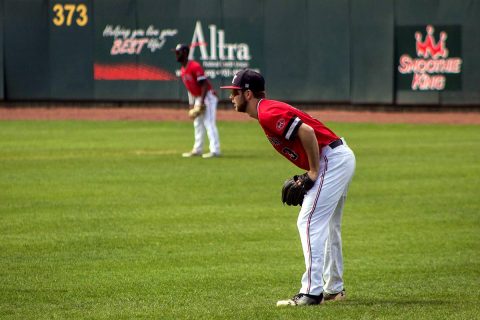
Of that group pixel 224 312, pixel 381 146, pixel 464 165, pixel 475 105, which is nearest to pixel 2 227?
pixel 224 312

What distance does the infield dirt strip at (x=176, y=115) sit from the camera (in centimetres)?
3061

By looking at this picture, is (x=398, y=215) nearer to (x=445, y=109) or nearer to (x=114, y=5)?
(x=445, y=109)

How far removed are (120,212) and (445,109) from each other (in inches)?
742

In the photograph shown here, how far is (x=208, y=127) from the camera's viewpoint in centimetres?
2114

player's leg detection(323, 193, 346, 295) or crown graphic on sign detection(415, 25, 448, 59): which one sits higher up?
crown graphic on sign detection(415, 25, 448, 59)

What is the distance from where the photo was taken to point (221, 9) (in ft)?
110

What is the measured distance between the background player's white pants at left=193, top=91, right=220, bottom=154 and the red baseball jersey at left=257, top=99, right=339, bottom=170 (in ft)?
41.3

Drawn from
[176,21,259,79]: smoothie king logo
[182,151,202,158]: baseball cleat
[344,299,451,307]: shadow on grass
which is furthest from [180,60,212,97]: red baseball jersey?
[344,299,451,307]: shadow on grass

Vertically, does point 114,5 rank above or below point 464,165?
above

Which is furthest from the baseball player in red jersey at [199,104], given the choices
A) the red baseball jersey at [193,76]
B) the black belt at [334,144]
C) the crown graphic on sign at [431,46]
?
the black belt at [334,144]

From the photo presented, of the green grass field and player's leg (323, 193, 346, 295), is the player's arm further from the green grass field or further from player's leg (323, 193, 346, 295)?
the green grass field

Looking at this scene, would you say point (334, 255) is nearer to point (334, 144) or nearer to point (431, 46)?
point (334, 144)

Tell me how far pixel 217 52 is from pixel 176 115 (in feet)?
7.70

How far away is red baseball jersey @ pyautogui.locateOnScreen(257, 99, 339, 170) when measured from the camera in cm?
793
